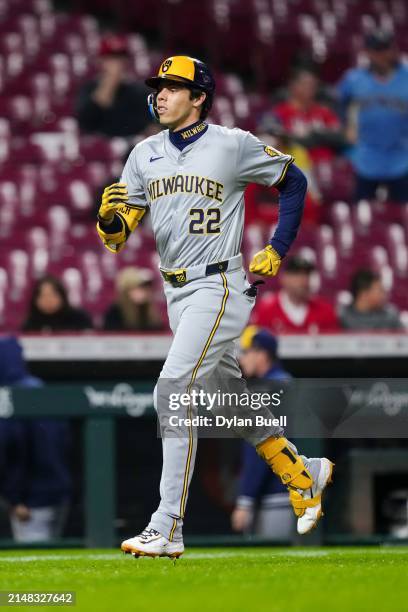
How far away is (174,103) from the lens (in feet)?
16.5

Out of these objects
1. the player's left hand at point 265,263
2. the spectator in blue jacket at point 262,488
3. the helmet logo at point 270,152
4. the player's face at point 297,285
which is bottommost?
the spectator in blue jacket at point 262,488

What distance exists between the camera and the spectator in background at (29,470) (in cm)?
688

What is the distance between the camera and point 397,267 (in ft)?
32.4

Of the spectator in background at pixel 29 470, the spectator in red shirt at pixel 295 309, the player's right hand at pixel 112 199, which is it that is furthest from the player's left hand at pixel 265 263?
the spectator in red shirt at pixel 295 309

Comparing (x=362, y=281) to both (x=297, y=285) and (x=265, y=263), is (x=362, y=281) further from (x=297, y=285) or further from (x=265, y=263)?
(x=265, y=263)

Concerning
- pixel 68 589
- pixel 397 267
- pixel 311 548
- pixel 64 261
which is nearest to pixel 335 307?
pixel 397 267

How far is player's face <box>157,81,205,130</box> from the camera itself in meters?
5.05

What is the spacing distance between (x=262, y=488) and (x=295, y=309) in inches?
67.6

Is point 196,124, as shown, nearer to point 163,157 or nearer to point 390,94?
point 163,157

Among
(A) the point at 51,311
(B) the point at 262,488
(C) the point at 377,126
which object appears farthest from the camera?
(C) the point at 377,126

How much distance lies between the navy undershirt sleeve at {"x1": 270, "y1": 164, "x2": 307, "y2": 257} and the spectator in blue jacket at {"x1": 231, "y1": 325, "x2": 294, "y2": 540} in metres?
1.63

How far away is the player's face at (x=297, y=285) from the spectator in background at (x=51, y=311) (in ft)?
3.79

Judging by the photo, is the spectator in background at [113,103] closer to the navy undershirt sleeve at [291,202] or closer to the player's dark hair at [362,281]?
the player's dark hair at [362,281]

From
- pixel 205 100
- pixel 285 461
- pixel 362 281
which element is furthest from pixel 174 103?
pixel 362 281
